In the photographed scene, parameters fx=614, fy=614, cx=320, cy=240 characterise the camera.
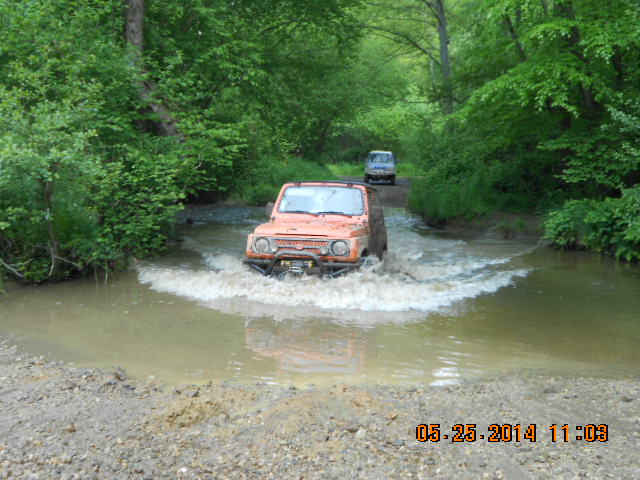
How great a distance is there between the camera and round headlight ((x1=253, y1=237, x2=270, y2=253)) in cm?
905

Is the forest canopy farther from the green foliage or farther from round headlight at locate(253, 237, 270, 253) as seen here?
round headlight at locate(253, 237, 270, 253)

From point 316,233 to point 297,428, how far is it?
4.87 m

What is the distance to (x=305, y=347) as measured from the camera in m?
6.87

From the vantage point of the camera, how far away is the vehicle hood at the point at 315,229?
8992mm

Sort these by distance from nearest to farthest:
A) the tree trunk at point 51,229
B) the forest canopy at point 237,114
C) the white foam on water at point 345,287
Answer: the white foam on water at point 345,287, the tree trunk at point 51,229, the forest canopy at point 237,114

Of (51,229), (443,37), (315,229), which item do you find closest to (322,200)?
(315,229)

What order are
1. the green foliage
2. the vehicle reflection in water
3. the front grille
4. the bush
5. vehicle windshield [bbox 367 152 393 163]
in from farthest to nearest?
1. vehicle windshield [bbox 367 152 393 163]
2. the green foliage
3. the bush
4. the front grille
5. the vehicle reflection in water

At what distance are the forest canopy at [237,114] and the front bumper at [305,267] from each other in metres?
3.04

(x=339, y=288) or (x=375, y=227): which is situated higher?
(x=375, y=227)

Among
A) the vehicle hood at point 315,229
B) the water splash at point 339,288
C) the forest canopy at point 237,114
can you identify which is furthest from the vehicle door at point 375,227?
the forest canopy at point 237,114

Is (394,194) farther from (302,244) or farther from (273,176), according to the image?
(302,244)

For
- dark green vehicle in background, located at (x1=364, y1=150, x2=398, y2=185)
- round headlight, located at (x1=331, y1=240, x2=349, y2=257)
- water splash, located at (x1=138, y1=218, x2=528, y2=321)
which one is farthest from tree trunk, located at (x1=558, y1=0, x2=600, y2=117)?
dark green vehicle in background, located at (x1=364, y1=150, x2=398, y2=185)

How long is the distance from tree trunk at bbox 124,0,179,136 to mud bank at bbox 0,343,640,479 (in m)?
8.25

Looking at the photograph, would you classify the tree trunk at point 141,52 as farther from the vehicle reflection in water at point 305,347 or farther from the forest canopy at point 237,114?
the vehicle reflection in water at point 305,347
